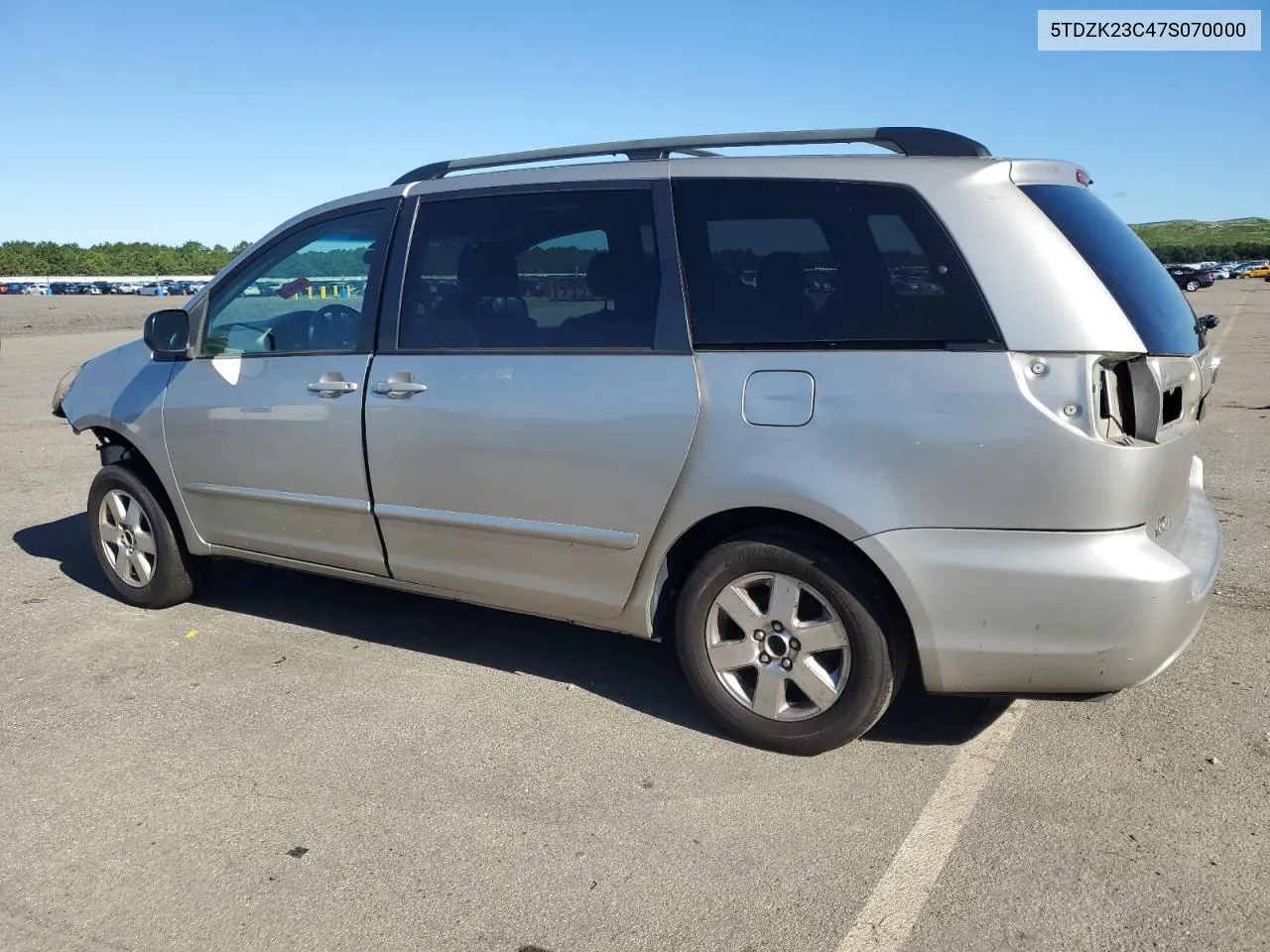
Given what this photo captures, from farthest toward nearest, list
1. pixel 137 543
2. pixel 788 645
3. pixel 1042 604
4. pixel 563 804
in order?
pixel 137 543, pixel 788 645, pixel 563 804, pixel 1042 604

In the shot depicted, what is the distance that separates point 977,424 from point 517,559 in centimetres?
174

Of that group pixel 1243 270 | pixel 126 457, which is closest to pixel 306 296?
pixel 126 457

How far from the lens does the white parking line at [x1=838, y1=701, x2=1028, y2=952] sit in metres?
2.66

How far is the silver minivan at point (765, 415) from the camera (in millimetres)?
3094

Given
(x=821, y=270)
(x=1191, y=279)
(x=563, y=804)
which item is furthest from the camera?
(x=1191, y=279)

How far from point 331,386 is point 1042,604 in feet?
9.00

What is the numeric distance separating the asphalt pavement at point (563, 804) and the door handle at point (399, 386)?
1.12 metres

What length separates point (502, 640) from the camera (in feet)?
15.7

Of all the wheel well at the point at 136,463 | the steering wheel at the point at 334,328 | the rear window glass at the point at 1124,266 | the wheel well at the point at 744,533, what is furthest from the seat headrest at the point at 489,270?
the wheel well at the point at 136,463

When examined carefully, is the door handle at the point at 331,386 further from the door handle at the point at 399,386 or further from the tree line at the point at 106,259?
the tree line at the point at 106,259

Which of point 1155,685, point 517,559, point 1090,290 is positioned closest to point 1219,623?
point 1155,685

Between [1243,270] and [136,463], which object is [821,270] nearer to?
[136,463]

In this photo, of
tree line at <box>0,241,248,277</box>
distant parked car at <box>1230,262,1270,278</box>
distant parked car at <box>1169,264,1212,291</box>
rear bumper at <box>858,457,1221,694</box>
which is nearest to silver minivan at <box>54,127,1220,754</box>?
rear bumper at <box>858,457,1221,694</box>

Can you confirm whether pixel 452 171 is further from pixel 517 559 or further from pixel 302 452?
pixel 517 559
